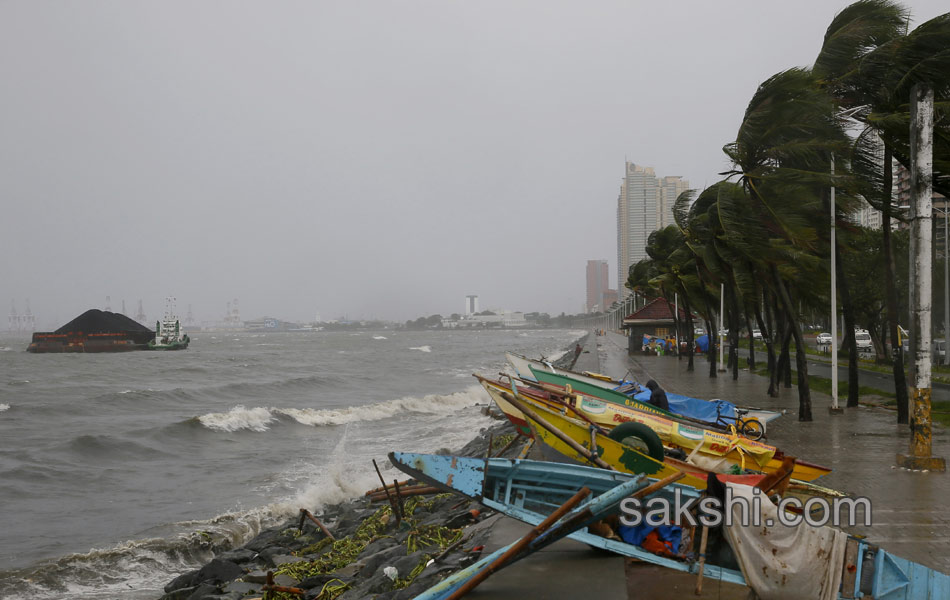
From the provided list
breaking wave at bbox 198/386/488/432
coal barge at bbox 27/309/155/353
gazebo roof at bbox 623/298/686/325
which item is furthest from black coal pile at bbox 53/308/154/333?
breaking wave at bbox 198/386/488/432

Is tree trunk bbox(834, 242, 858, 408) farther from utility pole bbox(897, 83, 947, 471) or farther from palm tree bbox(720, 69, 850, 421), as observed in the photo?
utility pole bbox(897, 83, 947, 471)

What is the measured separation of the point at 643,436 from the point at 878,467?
4.27 metres

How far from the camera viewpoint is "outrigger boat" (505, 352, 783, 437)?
1316cm

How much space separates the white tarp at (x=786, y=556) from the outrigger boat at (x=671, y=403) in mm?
6813

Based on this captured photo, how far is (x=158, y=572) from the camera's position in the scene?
10148 mm

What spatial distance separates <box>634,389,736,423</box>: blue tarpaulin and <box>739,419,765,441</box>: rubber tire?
70cm

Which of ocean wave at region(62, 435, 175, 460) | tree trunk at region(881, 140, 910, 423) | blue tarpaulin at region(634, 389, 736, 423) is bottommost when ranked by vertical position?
ocean wave at region(62, 435, 175, 460)

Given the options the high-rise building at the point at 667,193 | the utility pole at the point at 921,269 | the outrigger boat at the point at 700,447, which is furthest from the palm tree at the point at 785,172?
the high-rise building at the point at 667,193

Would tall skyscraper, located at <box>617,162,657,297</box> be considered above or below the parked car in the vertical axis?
above

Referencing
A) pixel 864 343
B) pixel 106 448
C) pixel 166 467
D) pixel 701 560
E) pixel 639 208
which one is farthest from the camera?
pixel 639 208

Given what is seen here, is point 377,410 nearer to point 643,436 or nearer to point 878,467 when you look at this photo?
point 878,467

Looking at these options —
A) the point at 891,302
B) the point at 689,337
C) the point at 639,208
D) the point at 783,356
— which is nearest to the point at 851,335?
the point at 891,302

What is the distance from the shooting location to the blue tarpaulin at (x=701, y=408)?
14250 millimetres

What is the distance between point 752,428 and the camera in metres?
13.2
